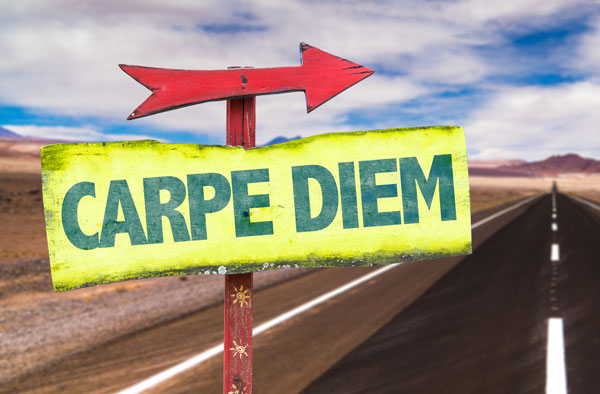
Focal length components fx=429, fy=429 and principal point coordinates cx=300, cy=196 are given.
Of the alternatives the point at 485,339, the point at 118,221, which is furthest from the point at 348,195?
the point at 485,339

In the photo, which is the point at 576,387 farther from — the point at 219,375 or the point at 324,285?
the point at 324,285

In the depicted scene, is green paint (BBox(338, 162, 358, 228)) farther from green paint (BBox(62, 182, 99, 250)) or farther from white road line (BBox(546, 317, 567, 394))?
white road line (BBox(546, 317, 567, 394))

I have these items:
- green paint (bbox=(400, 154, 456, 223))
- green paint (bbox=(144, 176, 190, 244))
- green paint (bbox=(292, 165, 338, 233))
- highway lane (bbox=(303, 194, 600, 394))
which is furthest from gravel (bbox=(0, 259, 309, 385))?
green paint (bbox=(400, 154, 456, 223))

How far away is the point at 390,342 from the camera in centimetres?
521

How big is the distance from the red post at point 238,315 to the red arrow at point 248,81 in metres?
0.10

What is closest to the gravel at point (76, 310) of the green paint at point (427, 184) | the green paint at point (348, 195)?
the green paint at point (348, 195)

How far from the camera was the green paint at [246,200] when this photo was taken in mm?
2197

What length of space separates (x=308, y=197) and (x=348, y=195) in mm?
210

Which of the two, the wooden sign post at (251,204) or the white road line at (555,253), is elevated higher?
the wooden sign post at (251,204)

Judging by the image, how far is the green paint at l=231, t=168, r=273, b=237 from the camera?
2197 mm

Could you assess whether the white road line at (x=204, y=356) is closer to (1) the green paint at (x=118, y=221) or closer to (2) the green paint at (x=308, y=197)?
(1) the green paint at (x=118, y=221)

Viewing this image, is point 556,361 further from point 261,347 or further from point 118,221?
point 118,221

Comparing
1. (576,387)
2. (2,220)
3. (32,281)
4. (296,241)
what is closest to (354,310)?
(576,387)

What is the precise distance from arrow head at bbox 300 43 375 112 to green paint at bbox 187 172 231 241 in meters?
0.65
